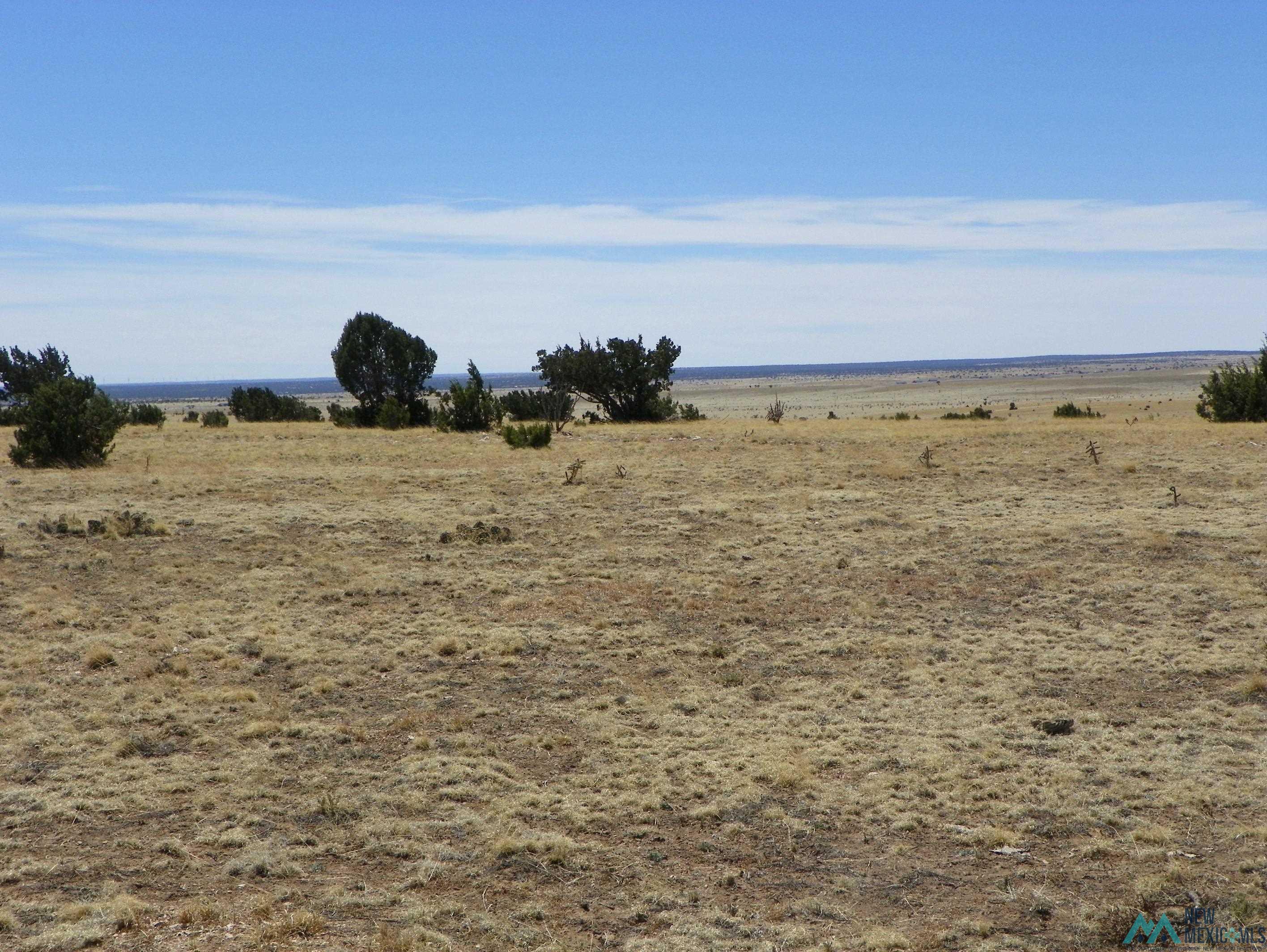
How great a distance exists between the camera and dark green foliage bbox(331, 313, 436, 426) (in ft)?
135

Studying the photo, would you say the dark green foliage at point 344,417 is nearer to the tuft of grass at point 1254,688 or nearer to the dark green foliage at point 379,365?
the dark green foliage at point 379,365

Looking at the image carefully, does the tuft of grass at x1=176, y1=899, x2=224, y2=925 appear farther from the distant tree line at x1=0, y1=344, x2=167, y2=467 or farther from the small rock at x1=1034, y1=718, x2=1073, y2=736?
the distant tree line at x1=0, y1=344, x2=167, y2=467

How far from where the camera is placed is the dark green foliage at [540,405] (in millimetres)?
39188

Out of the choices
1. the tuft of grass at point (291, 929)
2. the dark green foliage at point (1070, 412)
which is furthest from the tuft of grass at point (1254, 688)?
the dark green foliage at point (1070, 412)

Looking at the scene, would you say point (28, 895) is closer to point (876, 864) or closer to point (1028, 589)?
point (876, 864)


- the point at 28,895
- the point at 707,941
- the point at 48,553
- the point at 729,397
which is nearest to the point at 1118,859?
the point at 707,941

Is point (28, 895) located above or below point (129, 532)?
below

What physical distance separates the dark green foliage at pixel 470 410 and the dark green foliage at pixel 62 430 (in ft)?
40.2

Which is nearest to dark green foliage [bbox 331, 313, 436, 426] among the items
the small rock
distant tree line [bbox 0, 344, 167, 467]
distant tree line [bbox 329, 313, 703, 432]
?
distant tree line [bbox 329, 313, 703, 432]

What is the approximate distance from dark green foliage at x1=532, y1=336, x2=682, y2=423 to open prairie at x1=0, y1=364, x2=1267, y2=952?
21760 mm

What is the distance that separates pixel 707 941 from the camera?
587 cm

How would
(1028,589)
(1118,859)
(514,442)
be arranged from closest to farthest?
(1118,859)
(1028,589)
(514,442)

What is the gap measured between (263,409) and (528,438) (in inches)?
903

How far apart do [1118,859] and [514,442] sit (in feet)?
78.9
